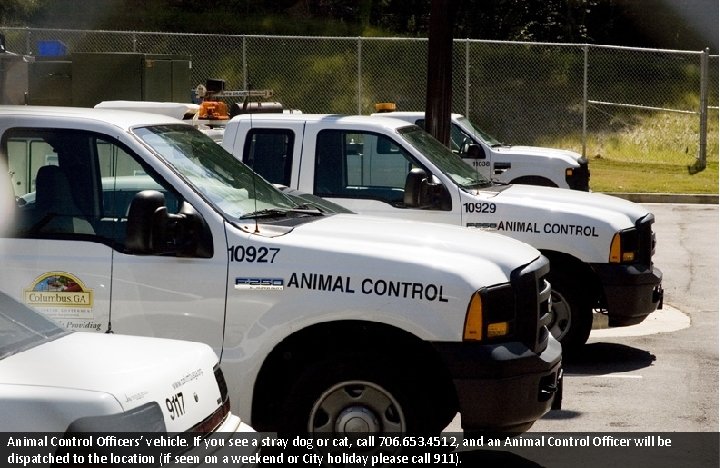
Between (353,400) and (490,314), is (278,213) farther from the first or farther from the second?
(490,314)

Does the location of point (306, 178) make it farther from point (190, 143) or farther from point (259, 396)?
point (259, 396)

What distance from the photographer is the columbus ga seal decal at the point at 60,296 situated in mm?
5707

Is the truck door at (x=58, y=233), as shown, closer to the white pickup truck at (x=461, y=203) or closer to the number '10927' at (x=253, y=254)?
the number '10927' at (x=253, y=254)

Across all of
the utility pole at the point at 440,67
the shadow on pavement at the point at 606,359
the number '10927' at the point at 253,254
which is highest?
the utility pole at the point at 440,67

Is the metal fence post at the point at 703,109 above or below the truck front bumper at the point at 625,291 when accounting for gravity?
above

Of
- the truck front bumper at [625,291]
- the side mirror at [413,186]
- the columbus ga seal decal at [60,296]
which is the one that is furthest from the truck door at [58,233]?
the truck front bumper at [625,291]

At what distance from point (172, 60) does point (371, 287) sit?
10771 millimetres

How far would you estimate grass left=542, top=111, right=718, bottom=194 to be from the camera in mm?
24023

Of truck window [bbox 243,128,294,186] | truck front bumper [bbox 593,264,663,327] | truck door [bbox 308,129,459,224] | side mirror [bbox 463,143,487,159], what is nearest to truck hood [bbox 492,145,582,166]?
side mirror [bbox 463,143,487,159]

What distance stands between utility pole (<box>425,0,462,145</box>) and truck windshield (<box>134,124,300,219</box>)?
21.1ft

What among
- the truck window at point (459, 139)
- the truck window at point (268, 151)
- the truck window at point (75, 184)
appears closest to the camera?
the truck window at point (75, 184)

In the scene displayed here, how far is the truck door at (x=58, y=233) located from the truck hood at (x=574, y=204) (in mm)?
4353

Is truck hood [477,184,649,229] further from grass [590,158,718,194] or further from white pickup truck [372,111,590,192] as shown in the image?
grass [590,158,718,194]

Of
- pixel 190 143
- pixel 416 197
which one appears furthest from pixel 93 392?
pixel 416 197
